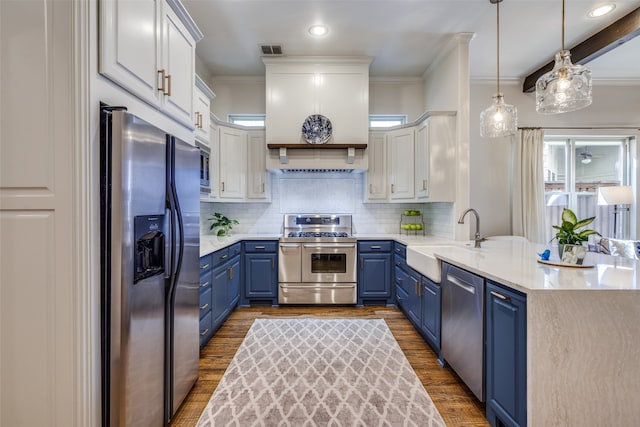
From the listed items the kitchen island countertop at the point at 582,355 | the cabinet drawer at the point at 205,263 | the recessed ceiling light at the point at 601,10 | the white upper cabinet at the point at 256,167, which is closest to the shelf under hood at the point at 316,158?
the white upper cabinet at the point at 256,167

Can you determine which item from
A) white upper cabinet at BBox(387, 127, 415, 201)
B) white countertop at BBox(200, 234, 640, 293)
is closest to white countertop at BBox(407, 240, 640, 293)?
white countertop at BBox(200, 234, 640, 293)

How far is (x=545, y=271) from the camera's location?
1599 millimetres

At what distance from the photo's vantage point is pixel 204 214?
3.84 meters

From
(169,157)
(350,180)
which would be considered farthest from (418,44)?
(169,157)

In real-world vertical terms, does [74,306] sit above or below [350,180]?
below

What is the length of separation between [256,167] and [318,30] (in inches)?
71.5

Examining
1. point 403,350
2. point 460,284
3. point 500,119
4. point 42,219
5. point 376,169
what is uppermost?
point 500,119

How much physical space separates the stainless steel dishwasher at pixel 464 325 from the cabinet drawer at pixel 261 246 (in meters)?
2.13

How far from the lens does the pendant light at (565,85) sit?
2.03m

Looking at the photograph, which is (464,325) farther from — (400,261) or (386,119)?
(386,119)

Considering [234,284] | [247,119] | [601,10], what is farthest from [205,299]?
[601,10]

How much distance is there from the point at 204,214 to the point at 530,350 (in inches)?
144

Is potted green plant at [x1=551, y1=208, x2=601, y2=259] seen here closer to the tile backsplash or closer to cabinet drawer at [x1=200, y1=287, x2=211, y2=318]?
the tile backsplash

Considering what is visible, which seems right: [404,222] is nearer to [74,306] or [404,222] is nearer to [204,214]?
[204,214]
